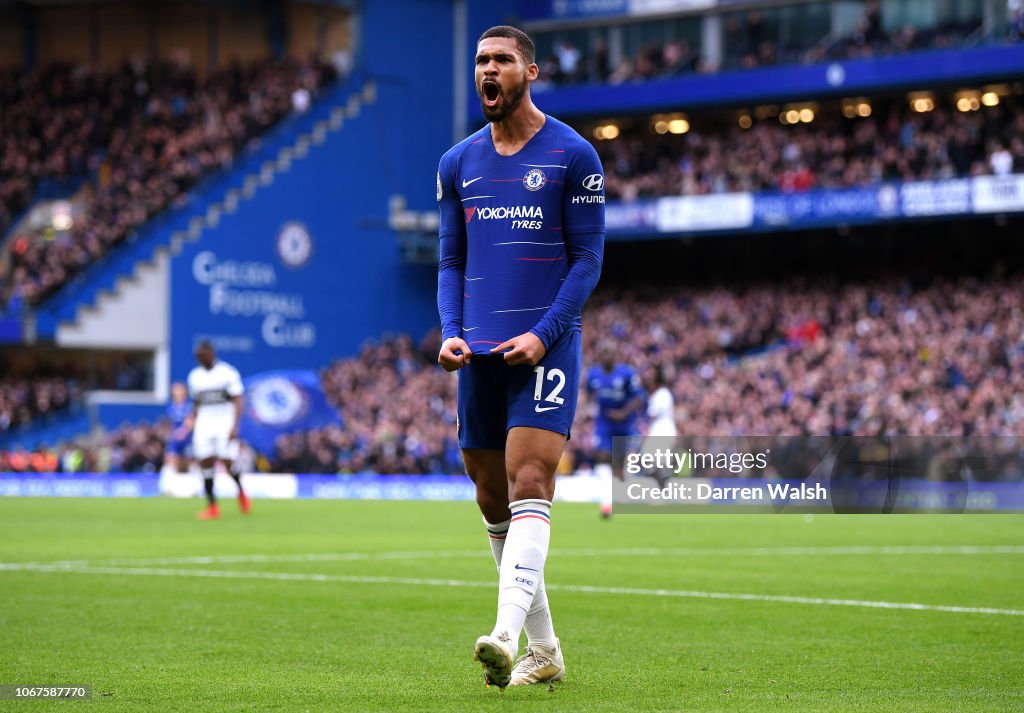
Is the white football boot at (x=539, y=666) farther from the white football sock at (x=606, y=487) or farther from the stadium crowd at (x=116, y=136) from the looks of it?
the stadium crowd at (x=116, y=136)

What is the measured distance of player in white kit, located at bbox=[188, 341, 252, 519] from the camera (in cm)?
2197

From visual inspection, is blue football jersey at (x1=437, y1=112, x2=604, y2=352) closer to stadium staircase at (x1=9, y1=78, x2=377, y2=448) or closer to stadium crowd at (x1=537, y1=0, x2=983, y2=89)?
stadium crowd at (x1=537, y1=0, x2=983, y2=89)

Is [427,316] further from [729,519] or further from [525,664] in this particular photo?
[525,664]

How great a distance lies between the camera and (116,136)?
156ft

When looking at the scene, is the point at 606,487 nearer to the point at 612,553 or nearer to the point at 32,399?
the point at 612,553

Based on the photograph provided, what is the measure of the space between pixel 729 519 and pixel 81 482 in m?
17.1

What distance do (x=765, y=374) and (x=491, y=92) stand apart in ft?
107

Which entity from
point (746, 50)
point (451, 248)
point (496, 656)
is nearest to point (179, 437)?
point (746, 50)

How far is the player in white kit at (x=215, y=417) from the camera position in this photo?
2197 cm

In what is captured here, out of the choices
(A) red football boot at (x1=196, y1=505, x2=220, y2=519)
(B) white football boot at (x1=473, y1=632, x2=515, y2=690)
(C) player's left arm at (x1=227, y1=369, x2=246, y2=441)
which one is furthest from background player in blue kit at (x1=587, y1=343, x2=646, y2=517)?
(B) white football boot at (x1=473, y1=632, x2=515, y2=690)

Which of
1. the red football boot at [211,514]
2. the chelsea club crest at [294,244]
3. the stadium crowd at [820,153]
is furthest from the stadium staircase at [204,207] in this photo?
the red football boot at [211,514]

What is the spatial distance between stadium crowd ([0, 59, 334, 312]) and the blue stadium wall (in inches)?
70.5

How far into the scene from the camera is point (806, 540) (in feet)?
57.2

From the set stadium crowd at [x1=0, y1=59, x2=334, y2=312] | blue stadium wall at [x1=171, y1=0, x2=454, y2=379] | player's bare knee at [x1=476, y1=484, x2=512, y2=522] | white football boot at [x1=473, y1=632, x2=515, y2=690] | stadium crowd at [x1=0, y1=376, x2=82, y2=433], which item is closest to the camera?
white football boot at [x1=473, y1=632, x2=515, y2=690]
